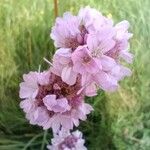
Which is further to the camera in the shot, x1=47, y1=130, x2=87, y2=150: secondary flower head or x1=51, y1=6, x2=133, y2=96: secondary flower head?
x1=47, y1=130, x2=87, y2=150: secondary flower head

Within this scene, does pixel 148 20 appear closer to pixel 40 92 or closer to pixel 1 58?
pixel 1 58

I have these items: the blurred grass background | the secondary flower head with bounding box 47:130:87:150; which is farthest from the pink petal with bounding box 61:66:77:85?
the blurred grass background

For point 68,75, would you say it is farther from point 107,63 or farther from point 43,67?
point 43,67

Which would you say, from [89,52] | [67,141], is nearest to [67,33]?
[89,52]

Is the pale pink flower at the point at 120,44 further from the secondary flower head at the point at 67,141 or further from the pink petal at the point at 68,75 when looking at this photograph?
the secondary flower head at the point at 67,141

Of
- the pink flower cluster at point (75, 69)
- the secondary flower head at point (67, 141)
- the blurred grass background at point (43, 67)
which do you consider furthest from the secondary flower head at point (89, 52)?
the blurred grass background at point (43, 67)

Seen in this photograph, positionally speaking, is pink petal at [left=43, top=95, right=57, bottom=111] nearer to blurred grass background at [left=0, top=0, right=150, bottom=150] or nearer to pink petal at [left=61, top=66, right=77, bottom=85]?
pink petal at [left=61, top=66, right=77, bottom=85]
